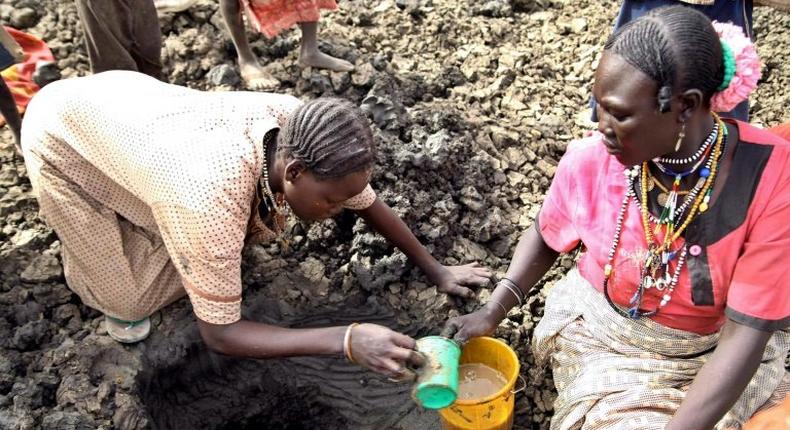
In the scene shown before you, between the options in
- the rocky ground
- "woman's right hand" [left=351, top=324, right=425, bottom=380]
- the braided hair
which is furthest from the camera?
the rocky ground

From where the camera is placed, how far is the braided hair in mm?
1428

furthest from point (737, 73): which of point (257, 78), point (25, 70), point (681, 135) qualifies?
point (25, 70)

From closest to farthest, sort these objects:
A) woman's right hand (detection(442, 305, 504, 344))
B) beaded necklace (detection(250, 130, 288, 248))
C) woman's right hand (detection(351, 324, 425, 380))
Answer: woman's right hand (detection(351, 324, 425, 380)) < beaded necklace (detection(250, 130, 288, 248)) < woman's right hand (detection(442, 305, 504, 344))

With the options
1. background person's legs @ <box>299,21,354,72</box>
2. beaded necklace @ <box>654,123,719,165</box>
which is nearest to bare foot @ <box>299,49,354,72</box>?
background person's legs @ <box>299,21,354,72</box>

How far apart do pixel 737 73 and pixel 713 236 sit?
40 centimetres

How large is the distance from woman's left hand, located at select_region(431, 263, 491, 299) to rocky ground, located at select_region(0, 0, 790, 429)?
4cm

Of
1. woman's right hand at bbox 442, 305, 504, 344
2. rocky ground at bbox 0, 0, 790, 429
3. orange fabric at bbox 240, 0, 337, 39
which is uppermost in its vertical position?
orange fabric at bbox 240, 0, 337, 39

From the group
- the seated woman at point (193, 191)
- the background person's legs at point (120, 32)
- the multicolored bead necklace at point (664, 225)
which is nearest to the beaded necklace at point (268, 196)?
the seated woman at point (193, 191)

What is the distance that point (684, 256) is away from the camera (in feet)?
5.62

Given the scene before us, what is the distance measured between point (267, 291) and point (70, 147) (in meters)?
0.85

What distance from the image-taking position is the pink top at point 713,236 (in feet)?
5.15

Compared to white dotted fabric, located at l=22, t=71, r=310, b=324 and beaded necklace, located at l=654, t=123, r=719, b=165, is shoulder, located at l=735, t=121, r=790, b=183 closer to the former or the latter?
beaded necklace, located at l=654, t=123, r=719, b=165

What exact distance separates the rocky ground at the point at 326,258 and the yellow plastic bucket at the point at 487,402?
0.30m

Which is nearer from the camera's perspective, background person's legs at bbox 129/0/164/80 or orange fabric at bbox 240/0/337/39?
background person's legs at bbox 129/0/164/80
